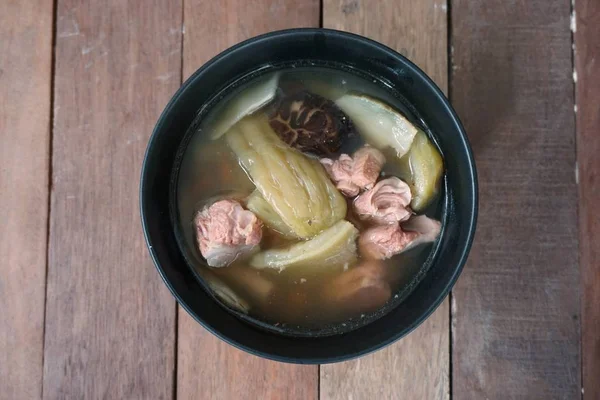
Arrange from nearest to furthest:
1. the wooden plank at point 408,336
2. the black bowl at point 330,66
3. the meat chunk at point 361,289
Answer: the black bowl at point 330,66 < the meat chunk at point 361,289 < the wooden plank at point 408,336

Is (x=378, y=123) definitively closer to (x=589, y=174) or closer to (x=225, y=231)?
(x=225, y=231)

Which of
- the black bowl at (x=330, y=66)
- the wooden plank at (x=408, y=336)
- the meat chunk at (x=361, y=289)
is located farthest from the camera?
the wooden plank at (x=408, y=336)

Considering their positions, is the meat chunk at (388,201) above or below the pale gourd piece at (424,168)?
below

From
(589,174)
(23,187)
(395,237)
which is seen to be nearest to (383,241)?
(395,237)

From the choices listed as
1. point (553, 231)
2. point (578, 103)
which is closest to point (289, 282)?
point (553, 231)

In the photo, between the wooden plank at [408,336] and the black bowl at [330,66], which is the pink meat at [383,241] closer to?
the black bowl at [330,66]

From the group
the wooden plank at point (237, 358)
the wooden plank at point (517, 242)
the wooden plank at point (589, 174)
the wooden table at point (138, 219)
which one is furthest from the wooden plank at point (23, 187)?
the wooden plank at point (589, 174)

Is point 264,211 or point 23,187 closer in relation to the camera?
point 264,211
